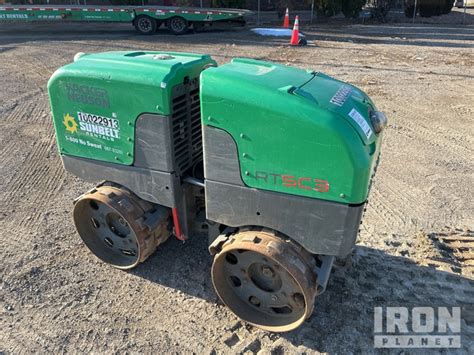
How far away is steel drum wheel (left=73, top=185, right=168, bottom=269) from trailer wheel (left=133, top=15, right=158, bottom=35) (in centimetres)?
1361

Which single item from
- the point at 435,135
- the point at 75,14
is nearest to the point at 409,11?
the point at 75,14

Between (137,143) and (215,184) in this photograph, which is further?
(137,143)

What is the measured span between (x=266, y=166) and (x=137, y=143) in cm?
110

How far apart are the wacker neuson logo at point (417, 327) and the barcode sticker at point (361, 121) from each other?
1597mm

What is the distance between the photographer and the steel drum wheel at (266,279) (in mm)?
2857

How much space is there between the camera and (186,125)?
3.31 metres

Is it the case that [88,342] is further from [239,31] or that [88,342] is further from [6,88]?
[239,31]

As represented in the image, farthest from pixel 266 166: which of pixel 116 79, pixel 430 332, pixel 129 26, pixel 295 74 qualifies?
pixel 129 26

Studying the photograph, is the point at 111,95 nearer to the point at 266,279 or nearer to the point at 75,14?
the point at 266,279

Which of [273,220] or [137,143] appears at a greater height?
[137,143]

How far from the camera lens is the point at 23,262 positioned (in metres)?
3.99

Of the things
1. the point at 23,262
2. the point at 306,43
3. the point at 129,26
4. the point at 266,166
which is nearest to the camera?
the point at 266,166

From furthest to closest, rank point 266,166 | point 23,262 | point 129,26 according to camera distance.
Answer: point 129,26
point 23,262
point 266,166

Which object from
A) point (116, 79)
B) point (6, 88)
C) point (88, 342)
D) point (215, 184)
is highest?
point (116, 79)
